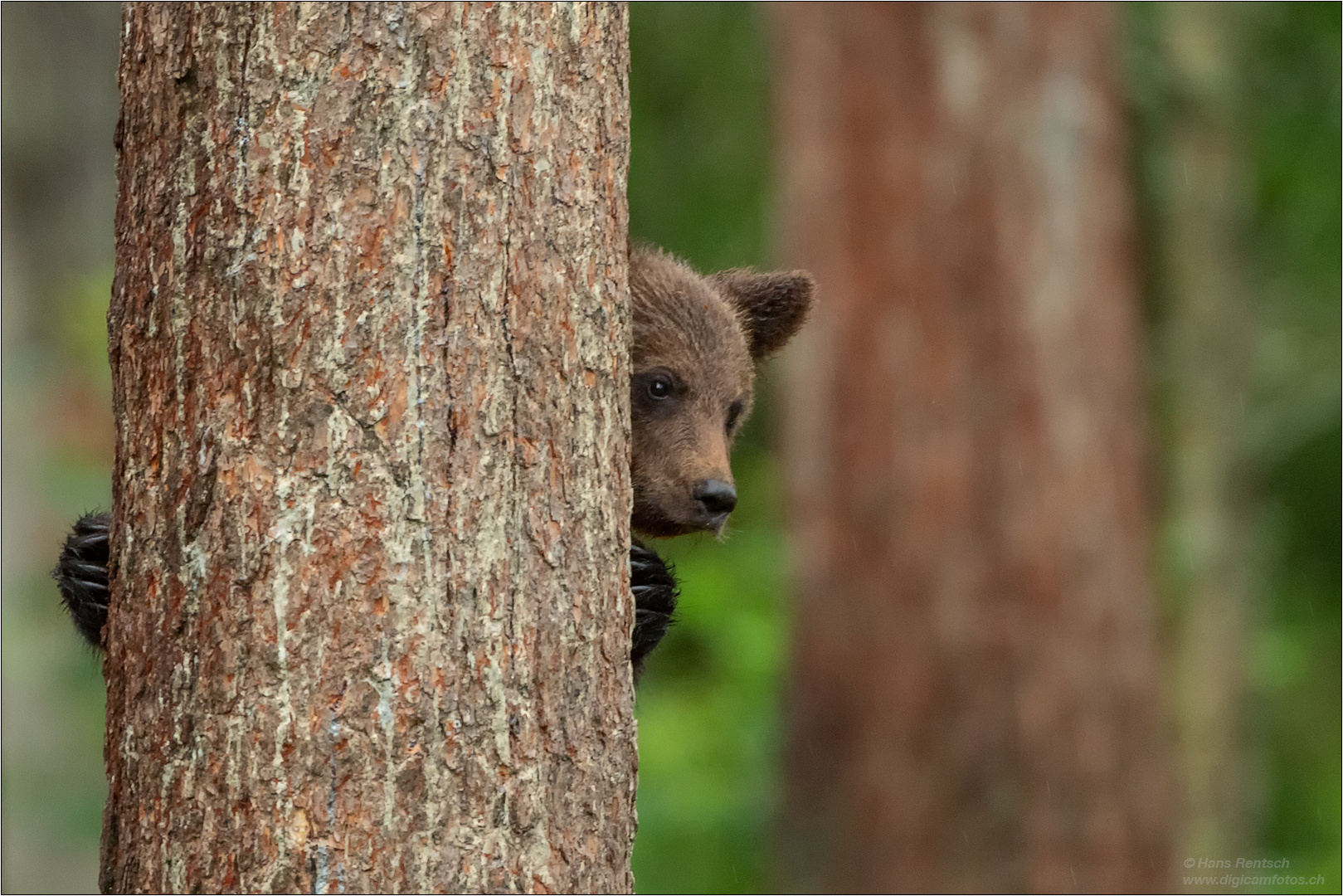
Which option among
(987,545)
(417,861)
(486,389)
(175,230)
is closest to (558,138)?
(486,389)

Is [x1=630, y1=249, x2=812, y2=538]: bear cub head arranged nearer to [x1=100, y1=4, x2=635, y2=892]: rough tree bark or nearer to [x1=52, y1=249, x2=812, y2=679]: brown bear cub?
[x1=52, y1=249, x2=812, y2=679]: brown bear cub

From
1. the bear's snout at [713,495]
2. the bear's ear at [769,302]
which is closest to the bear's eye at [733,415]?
the bear's ear at [769,302]

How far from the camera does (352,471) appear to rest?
2.42 meters

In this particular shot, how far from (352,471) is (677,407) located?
2.07 m

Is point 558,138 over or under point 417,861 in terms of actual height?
over

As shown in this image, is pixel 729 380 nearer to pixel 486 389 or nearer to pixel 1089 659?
pixel 486 389

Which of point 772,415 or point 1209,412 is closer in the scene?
point 1209,412

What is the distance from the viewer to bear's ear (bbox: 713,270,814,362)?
5082mm

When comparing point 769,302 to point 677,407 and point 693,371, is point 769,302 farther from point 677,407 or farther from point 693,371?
point 677,407

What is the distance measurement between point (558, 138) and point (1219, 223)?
10084 millimetres

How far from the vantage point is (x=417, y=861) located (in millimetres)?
2391
